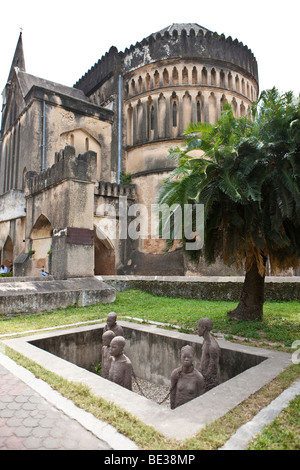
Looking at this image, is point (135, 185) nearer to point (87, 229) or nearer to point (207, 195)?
point (87, 229)

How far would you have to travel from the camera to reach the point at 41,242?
13883 millimetres

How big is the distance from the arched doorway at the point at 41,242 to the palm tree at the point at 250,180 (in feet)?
26.3

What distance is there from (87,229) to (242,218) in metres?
6.19

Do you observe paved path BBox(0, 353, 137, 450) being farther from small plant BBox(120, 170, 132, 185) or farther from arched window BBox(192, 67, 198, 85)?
arched window BBox(192, 67, 198, 85)

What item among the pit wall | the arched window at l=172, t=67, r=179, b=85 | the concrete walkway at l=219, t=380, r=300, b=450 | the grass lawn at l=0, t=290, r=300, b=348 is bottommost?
the pit wall

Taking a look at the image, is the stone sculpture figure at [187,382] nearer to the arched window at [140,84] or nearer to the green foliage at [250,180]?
the green foliage at [250,180]

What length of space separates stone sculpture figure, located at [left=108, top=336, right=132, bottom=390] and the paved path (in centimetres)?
104

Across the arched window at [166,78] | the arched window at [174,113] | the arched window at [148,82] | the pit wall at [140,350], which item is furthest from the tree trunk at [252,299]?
the arched window at [148,82]

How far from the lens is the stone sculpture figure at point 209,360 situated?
4490 millimetres

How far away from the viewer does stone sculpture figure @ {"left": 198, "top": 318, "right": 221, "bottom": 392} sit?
14.7 ft

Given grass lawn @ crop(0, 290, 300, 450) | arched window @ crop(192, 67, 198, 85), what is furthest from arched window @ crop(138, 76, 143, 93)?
grass lawn @ crop(0, 290, 300, 450)

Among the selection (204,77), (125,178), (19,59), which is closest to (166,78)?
(204,77)

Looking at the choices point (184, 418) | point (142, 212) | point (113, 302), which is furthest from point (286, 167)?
point (142, 212)

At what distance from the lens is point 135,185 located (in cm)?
2077
